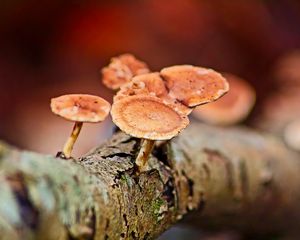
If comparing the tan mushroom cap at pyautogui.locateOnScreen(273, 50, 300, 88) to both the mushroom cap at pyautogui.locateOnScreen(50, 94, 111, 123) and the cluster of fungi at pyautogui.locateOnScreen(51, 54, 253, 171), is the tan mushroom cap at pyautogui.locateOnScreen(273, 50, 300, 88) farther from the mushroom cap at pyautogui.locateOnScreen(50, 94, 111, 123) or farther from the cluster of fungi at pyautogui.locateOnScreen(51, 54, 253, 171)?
the mushroom cap at pyautogui.locateOnScreen(50, 94, 111, 123)

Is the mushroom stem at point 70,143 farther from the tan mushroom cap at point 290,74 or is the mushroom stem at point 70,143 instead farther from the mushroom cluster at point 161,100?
the tan mushroom cap at point 290,74

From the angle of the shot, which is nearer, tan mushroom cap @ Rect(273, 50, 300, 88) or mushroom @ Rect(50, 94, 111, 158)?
mushroom @ Rect(50, 94, 111, 158)

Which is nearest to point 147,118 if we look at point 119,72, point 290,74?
point 119,72

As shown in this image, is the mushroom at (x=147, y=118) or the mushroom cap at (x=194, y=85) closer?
the mushroom at (x=147, y=118)

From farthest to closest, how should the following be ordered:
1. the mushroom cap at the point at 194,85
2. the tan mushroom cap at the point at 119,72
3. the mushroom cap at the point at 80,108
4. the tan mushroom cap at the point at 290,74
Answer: the tan mushroom cap at the point at 290,74 < the tan mushroom cap at the point at 119,72 < the mushroom cap at the point at 194,85 < the mushroom cap at the point at 80,108

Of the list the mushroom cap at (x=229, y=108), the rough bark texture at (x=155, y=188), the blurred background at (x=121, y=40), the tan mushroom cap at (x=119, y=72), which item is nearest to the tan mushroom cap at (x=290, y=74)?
the blurred background at (x=121, y=40)

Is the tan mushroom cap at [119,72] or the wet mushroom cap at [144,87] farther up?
the wet mushroom cap at [144,87]

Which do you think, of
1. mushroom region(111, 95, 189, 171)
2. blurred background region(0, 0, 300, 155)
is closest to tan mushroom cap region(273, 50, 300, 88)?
blurred background region(0, 0, 300, 155)
